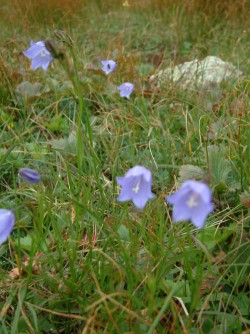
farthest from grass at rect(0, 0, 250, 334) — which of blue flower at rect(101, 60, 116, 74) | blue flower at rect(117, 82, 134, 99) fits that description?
blue flower at rect(101, 60, 116, 74)

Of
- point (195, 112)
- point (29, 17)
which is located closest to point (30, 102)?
point (195, 112)

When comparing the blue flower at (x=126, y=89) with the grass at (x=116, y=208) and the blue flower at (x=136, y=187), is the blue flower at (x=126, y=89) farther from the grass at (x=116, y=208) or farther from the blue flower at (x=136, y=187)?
the blue flower at (x=136, y=187)

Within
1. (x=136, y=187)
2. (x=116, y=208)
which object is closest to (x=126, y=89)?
(x=116, y=208)

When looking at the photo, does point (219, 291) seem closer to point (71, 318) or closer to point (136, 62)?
point (71, 318)

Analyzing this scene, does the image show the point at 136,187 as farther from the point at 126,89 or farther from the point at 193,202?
the point at 126,89

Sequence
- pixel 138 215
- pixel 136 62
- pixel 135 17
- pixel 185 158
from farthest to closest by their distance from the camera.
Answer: pixel 135 17
pixel 136 62
pixel 185 158
pixel 138 215

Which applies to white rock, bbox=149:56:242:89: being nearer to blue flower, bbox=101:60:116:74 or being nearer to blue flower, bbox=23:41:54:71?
blue flower, bbox=101:60:116:74
